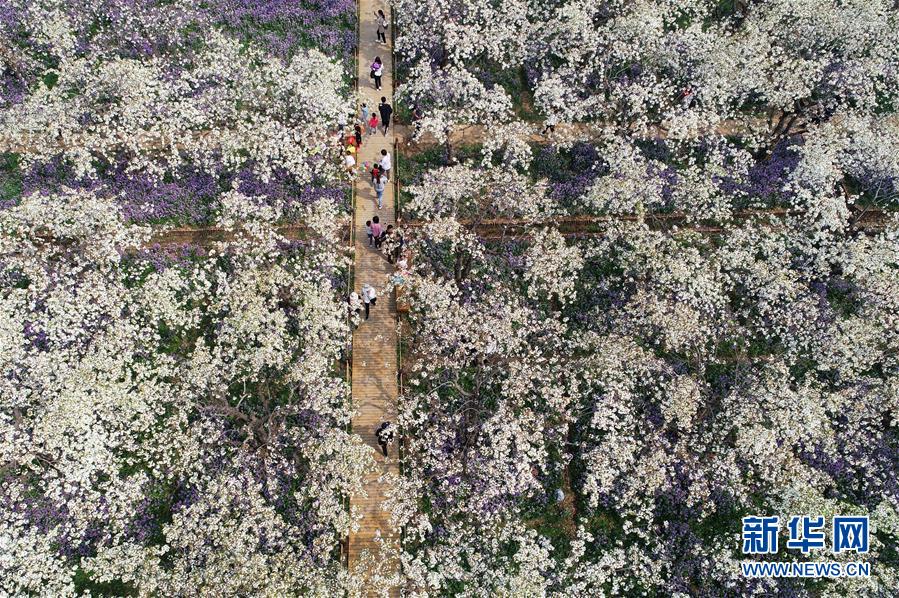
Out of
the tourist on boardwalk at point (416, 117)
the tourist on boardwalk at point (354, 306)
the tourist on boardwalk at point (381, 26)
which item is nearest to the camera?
the tourist on boardwalk at point (354, 306)

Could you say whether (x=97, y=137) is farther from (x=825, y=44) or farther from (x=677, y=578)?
(x=825, y=44)

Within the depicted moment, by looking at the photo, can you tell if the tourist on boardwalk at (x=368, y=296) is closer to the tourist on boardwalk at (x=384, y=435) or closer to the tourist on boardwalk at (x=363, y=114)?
the tourist on boardwalk at (x=384, y=435)

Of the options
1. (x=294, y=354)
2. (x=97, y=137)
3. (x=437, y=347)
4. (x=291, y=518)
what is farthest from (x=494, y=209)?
(x=97, y=137)

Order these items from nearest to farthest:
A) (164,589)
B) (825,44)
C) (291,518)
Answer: (164,589) → (291,518) → (825,44)

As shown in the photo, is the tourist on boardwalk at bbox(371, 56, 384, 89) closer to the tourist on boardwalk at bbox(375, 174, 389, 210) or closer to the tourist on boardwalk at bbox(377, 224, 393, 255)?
the tourist on boardwalk at bbox(375, 174, 389, 210)

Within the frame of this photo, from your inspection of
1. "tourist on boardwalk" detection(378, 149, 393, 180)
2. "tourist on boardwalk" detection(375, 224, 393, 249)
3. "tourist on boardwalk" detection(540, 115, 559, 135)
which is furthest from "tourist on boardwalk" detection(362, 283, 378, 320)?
"tourist on boardwalk" detection(540, 115, 559, 135)

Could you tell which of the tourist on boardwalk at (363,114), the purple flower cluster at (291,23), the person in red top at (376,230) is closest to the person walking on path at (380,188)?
the person in red top at (376,230)
